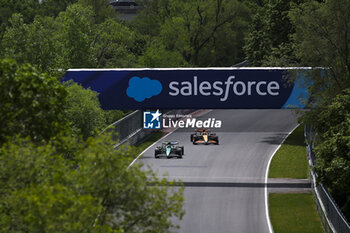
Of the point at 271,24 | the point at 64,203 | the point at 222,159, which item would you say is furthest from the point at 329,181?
the point at 271,24

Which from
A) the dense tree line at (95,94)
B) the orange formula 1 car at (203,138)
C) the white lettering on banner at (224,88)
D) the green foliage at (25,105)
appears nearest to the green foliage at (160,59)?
the dense tree line at (95,94)

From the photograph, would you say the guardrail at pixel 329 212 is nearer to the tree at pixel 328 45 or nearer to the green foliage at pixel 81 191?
the tree at pixel 328 45

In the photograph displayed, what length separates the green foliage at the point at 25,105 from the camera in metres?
18.0

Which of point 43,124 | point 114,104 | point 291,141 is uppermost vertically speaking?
point 43,124

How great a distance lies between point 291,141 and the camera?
6078 cm

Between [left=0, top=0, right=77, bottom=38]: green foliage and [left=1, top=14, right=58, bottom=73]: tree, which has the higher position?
[left=0, top=0, right=77, bottom=38]: green foliage

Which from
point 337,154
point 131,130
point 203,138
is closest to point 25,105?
point 337,154

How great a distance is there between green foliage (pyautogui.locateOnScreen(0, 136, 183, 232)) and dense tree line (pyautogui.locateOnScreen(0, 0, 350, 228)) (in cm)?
3

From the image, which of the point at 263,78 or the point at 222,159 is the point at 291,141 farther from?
the point at 263,78

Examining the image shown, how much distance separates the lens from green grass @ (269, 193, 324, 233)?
35312 mm

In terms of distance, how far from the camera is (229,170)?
162 ft

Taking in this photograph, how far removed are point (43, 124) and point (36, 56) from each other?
936 inches

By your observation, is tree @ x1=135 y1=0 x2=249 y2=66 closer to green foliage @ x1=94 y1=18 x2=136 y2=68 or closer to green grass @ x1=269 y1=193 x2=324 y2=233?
green foliage @ x1=94 y1=18 x2=136 y2=68

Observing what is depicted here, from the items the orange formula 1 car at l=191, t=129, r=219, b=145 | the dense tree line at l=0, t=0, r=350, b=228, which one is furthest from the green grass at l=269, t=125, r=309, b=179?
the dense tree line at l=0, t=0, r=350, b=228
